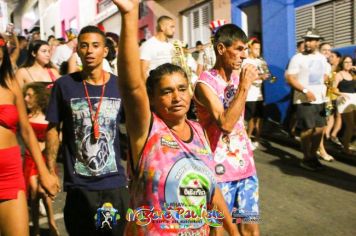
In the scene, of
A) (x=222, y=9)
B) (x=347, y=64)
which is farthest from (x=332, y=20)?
(x=222, y=9)

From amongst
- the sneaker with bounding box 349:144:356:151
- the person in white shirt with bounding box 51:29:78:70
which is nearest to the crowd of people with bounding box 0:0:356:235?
the person in white shirt with bounding box 51:29:78:70

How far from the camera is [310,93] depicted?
7742 millimetres

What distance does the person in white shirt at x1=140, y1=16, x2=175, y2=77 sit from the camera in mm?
6664

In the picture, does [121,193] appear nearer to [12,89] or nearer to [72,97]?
[72,97]

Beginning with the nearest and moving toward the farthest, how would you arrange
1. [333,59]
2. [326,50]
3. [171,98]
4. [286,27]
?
[171,98] → [326,50] → [333,59] → [286,27]

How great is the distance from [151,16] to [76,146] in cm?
1459

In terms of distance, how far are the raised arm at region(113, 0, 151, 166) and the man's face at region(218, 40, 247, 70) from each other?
143cm

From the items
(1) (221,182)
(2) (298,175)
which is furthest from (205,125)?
(2) (298,175)

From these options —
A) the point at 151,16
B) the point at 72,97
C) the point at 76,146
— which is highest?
the point at 151,16

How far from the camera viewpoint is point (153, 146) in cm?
227

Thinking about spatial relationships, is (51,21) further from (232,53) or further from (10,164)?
(232,53)

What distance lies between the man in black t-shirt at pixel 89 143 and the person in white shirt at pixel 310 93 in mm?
4748

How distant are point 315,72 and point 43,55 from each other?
14.3 ft

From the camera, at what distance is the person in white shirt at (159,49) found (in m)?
6.66
